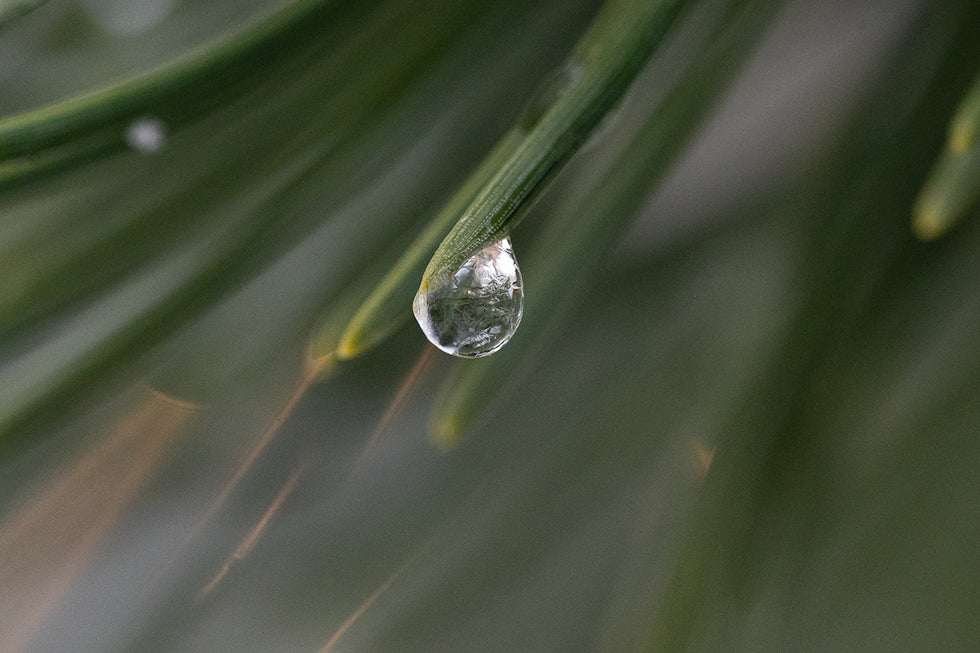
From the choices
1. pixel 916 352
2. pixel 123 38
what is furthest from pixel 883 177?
pixel 123 38

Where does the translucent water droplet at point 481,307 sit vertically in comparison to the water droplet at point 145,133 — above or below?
below

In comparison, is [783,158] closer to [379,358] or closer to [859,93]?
[859,93]

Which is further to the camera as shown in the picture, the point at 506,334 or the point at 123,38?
the point at 123,38

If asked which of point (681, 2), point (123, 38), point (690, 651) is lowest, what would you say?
point (690, 651)

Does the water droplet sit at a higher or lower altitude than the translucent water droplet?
higher
